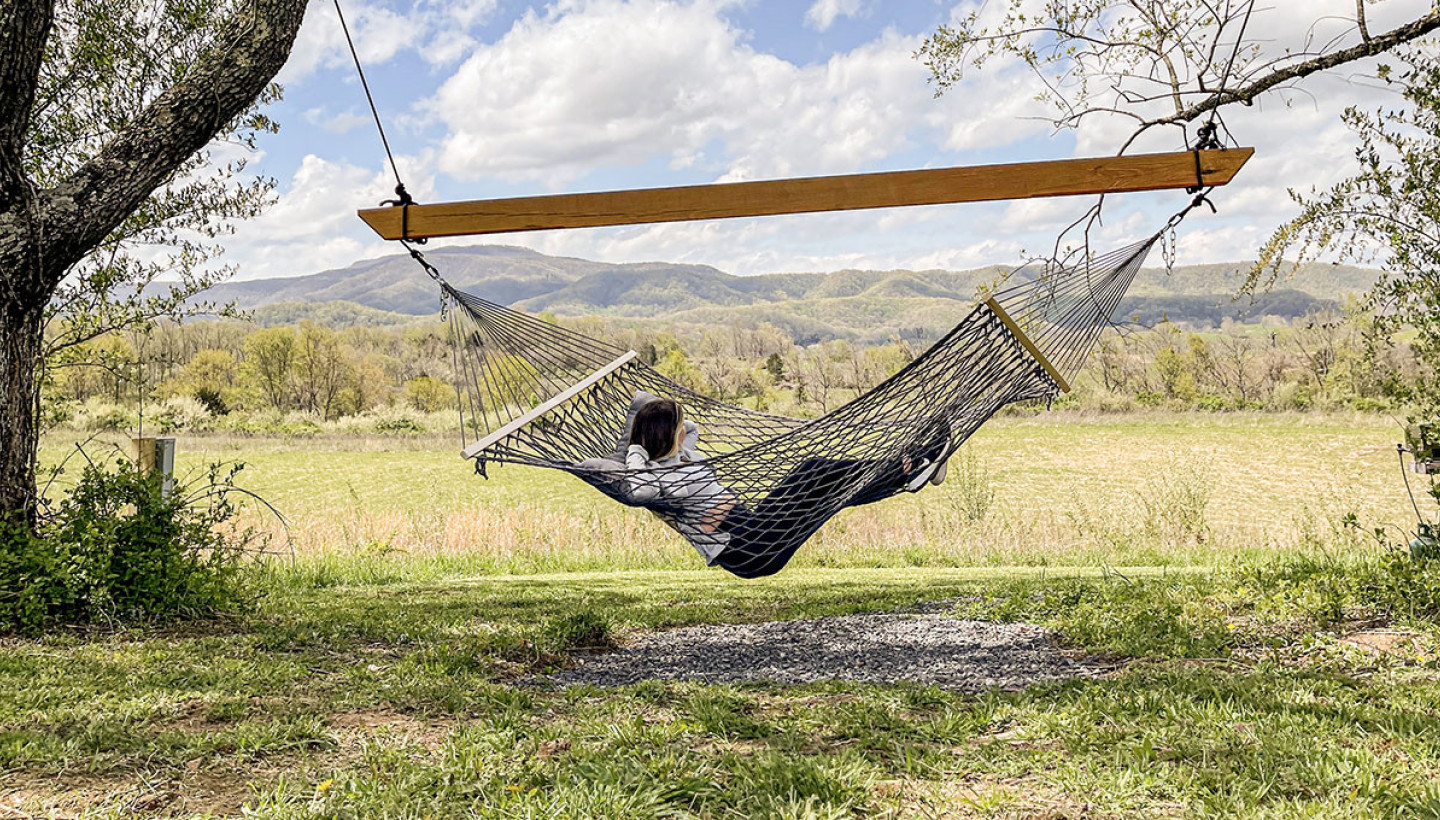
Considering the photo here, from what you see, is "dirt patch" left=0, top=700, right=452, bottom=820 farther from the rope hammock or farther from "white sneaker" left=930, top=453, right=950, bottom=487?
"white sneaker" left=930, top=453, right=950, bottom=487

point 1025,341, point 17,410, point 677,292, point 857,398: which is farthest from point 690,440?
point 677,292

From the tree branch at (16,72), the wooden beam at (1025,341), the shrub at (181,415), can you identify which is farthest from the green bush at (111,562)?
the shrub at (181,415)

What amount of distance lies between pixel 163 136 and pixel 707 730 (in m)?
2.56

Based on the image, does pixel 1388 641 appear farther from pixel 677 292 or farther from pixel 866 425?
pixel 677 292

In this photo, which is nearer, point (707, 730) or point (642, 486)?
point (707, 730)

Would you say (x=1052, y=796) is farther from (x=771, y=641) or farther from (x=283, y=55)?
(x=283, y=55)

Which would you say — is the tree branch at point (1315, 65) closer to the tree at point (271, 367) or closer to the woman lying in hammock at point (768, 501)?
the woman lying in hammock at point (768, 501)

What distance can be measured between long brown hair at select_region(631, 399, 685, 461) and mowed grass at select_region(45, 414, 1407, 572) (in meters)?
1.87

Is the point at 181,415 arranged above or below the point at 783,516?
above

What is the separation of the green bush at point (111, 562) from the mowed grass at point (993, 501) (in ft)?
2.35

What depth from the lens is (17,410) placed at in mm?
2994

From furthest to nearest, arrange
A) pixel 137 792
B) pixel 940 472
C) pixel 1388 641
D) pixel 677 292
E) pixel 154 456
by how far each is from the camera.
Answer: pixel 677 292
pixel 154 456
pixel 940 472
pixel 1388 641
pixel 137 792

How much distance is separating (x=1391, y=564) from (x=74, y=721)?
3.67 meters

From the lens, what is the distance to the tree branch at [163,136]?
9.66 ft
